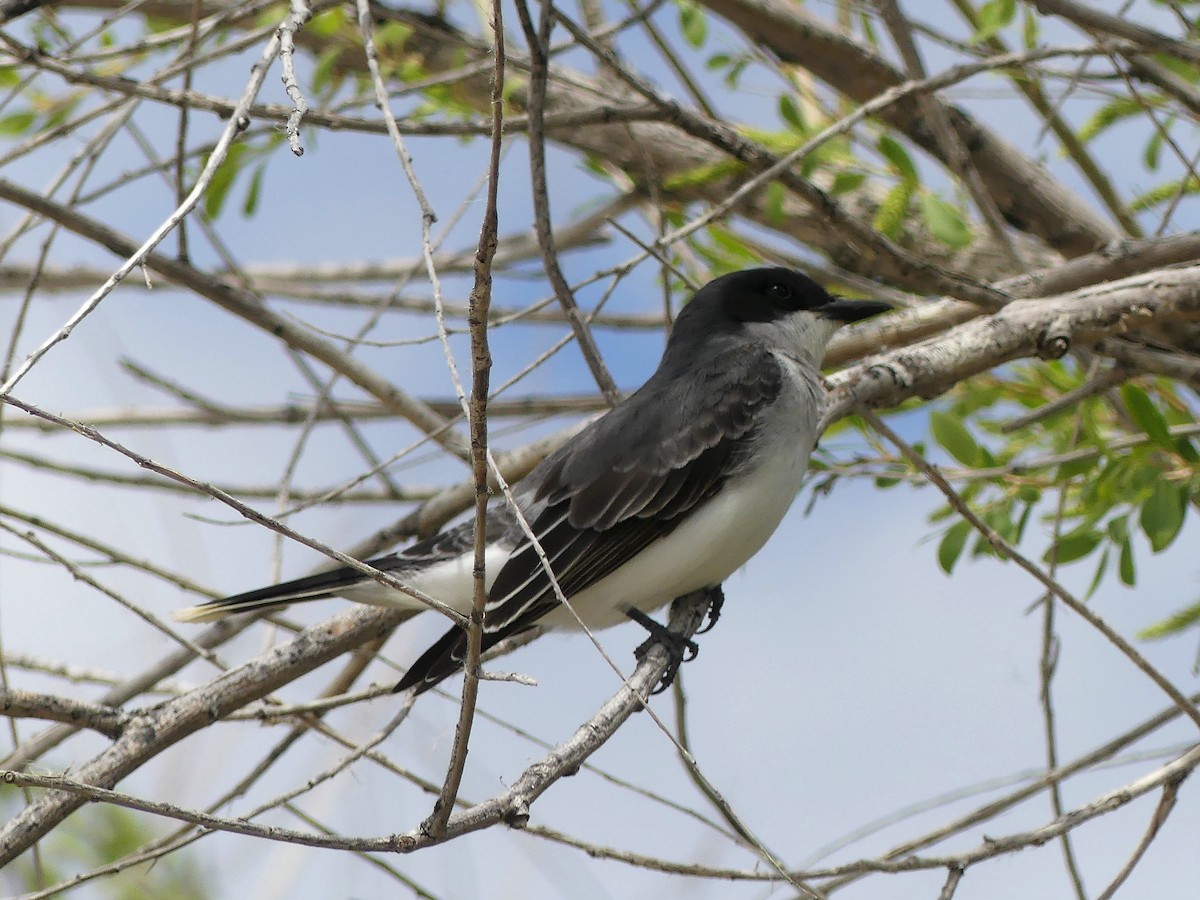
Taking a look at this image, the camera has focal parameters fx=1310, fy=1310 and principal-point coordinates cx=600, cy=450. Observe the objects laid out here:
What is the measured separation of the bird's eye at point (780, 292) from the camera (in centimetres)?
482

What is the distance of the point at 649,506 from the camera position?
159 inches

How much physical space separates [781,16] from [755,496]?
92.2 inches

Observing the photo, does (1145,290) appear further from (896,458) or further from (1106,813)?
(1106,813)

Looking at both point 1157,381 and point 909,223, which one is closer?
point 1157,381

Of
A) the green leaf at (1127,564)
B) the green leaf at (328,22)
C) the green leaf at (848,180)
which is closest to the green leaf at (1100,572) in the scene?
the green leaf at (1127,564)

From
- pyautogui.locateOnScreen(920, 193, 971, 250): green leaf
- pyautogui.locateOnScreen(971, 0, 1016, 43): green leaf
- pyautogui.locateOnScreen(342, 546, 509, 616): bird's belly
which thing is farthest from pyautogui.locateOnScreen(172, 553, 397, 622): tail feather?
pyautogui.locateOnScreen(971, 0, 1016, 43): green leaf

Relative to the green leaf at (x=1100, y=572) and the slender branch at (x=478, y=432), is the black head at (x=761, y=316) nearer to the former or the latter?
the green leaf at (x=1100, y=572)

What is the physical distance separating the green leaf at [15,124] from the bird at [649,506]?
261 centimetres

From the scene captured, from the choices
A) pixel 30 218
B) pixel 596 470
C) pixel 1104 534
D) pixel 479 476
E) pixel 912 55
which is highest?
pixel 30 218

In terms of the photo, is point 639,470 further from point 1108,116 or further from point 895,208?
point 1108,116

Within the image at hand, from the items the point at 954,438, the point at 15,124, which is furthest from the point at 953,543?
the point at 15,124

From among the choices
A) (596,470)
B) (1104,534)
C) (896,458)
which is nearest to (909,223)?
(896,458)

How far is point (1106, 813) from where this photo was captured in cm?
292

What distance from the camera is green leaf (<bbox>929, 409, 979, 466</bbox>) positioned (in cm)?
432
